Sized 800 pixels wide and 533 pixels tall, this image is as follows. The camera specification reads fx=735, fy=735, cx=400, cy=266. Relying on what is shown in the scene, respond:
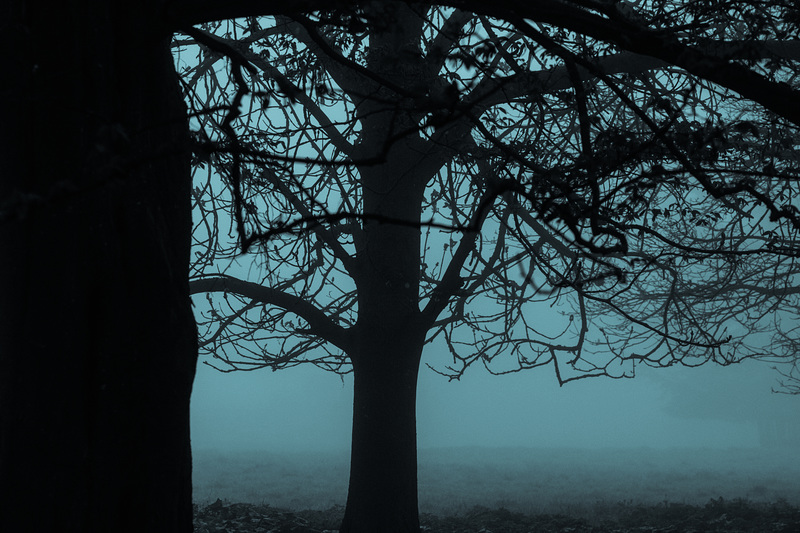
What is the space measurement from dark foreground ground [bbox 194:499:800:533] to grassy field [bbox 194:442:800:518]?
2.50m

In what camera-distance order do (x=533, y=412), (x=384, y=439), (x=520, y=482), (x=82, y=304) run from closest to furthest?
(x=82, y=304) → (x=384, y=439) → (x=520, y=482) → (x=533, y=412)

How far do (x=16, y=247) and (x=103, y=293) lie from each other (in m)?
0.43

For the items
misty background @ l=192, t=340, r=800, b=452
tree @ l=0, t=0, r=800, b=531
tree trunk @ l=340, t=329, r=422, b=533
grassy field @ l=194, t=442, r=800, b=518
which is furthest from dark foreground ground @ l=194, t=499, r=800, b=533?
misty background @ l=192, t=340, r=800, b=452

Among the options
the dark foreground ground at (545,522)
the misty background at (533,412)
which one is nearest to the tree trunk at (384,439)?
the dark foreground ground at (545,522)

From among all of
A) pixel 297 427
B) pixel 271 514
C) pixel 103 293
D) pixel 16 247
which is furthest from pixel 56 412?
pixel 297 427

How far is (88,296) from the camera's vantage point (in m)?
3.36

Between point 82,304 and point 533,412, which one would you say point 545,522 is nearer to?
point 82,304

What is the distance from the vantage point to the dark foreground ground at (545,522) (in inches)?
402

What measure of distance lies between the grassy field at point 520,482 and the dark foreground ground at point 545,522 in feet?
8.22

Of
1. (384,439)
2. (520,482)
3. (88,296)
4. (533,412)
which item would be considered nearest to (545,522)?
(384,439)

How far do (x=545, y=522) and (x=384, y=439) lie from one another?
3.29m

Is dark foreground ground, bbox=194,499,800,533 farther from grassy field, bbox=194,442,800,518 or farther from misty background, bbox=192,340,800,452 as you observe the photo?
misty background, bbox=192,340,800,452

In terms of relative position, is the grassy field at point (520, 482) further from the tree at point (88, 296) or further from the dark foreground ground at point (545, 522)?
the tree at point (88, 296)

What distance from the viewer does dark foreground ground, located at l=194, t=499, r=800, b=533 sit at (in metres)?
10.2
